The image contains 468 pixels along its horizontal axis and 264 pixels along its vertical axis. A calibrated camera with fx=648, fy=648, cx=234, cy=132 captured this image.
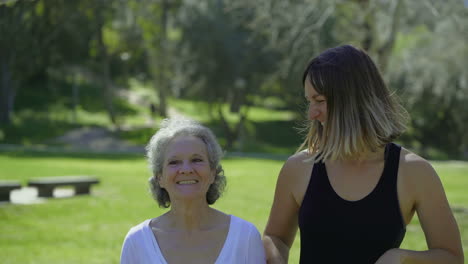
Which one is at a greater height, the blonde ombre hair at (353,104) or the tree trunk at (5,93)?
the blonde ombre hair at (353,104)

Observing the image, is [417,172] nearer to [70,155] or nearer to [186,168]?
[186,168]

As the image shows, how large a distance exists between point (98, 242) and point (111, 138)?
2844 centimetres

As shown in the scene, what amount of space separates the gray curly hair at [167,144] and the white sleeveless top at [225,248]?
0.84 ft

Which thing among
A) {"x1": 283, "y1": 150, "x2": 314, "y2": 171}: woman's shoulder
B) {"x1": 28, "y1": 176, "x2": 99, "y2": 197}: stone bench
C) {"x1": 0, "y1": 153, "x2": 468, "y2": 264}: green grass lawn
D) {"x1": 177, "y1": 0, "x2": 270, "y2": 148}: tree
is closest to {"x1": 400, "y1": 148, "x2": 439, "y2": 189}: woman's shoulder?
{"x1": 283, "y1": 150, "x2": 314, "y2": 171}: woman's shoulder

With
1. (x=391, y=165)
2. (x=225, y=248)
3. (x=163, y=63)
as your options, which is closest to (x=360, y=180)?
(x=391, y=165)

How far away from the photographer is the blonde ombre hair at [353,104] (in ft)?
8.43

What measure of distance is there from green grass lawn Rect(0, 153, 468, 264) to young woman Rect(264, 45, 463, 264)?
1.53m

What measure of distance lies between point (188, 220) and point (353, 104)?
36.1 inches

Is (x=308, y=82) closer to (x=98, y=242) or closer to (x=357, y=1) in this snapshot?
(x=98, y=242)

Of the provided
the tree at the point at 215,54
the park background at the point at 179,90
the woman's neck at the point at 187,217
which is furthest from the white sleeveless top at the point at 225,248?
the tree at the point at 215,54

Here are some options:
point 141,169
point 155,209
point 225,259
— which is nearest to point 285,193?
point 225,259

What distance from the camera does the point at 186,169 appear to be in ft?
9.45

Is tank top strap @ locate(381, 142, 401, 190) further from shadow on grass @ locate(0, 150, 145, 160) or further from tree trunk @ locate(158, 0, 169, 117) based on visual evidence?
tree trunk @ locate(158, 0, 169, 117)

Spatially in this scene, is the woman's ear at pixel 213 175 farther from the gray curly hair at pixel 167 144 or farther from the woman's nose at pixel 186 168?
the woman's nose at pixel 186 168
